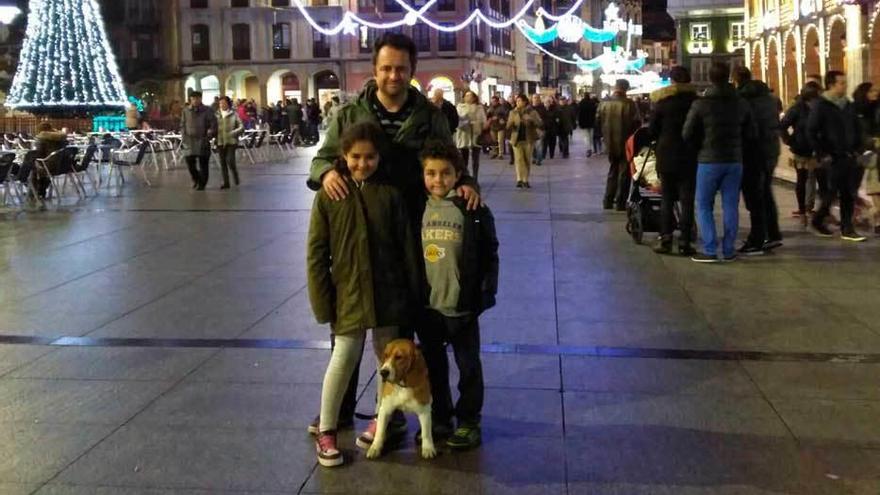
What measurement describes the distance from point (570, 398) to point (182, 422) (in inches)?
73.9

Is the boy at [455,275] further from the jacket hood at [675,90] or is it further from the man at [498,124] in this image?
the man at [498,124]

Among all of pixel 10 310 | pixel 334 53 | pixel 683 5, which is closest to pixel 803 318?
pixel 10 310

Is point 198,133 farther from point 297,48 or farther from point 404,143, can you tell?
point 297,48

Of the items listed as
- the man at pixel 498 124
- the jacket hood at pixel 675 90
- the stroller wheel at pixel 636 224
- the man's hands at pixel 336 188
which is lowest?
the stroller wheel at pixel 636 224

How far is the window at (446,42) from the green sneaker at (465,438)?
188 ft

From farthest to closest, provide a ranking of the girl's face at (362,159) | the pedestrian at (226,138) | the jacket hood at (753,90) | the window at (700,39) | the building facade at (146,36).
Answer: the window at (700,39)
the building facade at (146,36)
the pedestrian at (226,138)
the jacket hood at (753,90)
the girl's face at (362,159)

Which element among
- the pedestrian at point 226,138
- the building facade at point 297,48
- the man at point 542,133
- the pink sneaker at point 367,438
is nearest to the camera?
the pink sneaker at point 367,438

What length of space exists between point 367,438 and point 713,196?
18.2ft

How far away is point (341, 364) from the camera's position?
4.09 meters

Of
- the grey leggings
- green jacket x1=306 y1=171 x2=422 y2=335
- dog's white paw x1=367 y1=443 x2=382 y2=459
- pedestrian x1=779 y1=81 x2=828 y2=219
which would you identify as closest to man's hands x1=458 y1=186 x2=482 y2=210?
green jacket x1=306 y1=171 x2=422 y2=335

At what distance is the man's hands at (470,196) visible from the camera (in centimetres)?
399

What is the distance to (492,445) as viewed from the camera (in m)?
4.30

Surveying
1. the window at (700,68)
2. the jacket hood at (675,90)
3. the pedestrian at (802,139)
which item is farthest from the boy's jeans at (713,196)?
the window at (700,68)

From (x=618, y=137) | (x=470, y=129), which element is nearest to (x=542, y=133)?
(x=470, y=129)
